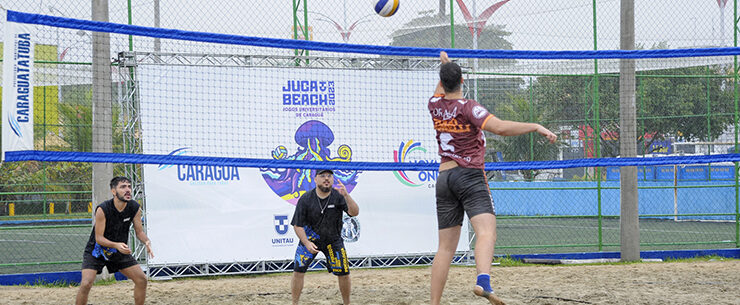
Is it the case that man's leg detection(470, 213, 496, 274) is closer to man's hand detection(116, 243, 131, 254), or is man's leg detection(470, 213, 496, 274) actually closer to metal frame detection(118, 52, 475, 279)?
man's hand detection(116, 243, 131, 254)

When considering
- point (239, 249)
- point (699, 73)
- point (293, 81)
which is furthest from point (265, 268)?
point (699, 73)

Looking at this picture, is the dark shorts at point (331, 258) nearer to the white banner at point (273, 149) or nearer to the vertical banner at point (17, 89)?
the vertical banner at point (17, 89)

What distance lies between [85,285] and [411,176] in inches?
204

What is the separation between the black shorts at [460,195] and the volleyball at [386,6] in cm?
345

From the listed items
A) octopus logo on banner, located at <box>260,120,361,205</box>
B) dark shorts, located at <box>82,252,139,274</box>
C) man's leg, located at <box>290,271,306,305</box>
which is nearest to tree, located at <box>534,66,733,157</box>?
octopus logo on banner, located at <box>260,120,361,205</box>

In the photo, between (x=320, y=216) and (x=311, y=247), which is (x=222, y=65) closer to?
(x=320, y=216)

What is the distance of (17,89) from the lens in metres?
5.81

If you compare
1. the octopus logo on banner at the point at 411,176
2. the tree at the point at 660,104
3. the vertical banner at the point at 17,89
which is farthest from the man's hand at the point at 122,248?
the tree at the point at 660,104

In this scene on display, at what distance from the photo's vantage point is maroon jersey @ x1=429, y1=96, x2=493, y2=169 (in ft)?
17.6

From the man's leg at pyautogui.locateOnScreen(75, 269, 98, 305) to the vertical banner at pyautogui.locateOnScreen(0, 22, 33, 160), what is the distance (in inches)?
63.4

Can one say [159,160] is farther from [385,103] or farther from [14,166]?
[14,166]

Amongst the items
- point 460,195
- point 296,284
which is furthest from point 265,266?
point 460,195

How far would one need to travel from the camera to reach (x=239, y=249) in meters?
10.3

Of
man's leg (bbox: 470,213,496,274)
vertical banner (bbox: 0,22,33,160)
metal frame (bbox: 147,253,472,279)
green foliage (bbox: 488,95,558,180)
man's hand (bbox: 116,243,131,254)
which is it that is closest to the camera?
man's leg (bbox: 470,213,496,274)
